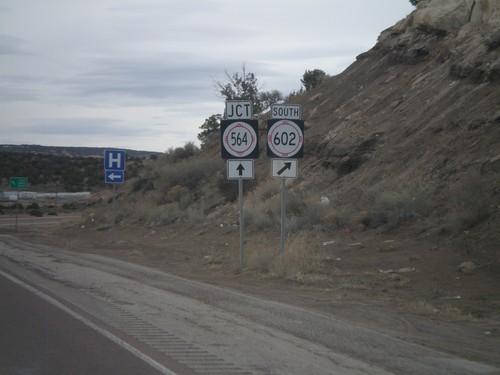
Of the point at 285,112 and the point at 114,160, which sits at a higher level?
the point at 285,112

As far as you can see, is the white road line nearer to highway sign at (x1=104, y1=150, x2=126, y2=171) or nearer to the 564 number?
the 564 number

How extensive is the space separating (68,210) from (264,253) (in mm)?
52271

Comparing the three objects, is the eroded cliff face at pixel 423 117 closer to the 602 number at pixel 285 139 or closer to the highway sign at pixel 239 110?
the 602 number at pixel 285 139

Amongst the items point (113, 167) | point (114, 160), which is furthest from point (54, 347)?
point (114, 160)

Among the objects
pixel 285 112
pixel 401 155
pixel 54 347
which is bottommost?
pixel 54 347

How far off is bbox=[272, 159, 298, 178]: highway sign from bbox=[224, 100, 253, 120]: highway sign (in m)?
1.39

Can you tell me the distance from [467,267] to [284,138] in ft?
17.3

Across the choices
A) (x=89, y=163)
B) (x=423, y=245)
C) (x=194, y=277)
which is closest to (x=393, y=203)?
(x=423, y=245)

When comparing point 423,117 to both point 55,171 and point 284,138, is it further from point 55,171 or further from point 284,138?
point 55,171

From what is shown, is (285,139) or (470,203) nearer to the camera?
(470,203)

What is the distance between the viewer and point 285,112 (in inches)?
608

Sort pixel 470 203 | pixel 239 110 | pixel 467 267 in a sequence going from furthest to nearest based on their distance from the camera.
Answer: pixel 239 110 → pixel 470 203 → pixel 467 267

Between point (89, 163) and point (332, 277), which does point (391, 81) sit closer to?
point (332, 277)

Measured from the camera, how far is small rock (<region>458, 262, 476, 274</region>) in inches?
502
